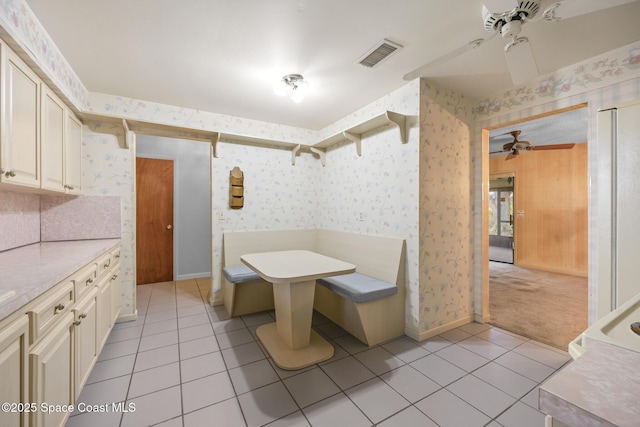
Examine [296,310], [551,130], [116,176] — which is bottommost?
[296,310]

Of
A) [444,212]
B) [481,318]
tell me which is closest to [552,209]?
[481,318]

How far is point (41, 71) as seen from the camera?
1693mm

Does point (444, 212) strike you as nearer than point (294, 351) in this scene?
No

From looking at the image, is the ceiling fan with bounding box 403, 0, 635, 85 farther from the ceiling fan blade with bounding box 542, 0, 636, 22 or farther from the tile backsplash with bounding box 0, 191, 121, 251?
the tile backsplash with bounding box 0, 191, 121, 251

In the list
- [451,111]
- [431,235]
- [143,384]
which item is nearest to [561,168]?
[451,111]

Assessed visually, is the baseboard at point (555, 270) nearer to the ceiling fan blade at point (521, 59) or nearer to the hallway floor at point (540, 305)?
the hallway floor at point (540, 305)

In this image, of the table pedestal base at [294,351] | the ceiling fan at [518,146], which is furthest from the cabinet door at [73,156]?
the ceiling fan at [518,146]

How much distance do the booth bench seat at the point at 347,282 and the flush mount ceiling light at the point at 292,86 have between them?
161cm

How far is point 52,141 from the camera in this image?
1964 millimetres

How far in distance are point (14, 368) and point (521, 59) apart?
2797 mm

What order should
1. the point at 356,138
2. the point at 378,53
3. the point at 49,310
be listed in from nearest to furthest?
1. the point at 49,310
2. the point at 378,53
3. the point at 356,138

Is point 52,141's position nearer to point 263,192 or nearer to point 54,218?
point 54,218

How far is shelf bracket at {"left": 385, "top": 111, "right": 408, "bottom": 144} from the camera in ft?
7.96

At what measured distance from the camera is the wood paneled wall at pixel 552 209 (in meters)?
4.91
